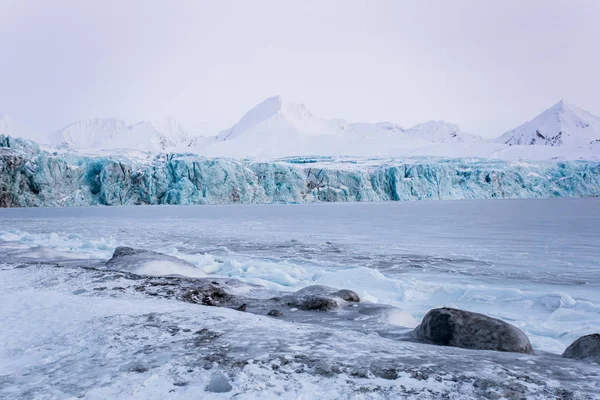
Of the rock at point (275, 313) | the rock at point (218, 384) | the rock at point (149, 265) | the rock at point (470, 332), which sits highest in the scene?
the rock at point (218, 384)

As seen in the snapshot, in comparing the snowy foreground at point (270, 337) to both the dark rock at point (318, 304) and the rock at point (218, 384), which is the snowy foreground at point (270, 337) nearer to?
the rock at point (218, 384)

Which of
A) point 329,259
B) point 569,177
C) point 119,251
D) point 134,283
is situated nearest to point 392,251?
point 329,259

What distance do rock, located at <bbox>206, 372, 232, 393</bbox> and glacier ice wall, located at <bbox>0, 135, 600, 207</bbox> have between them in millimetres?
55103

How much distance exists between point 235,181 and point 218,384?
56154 millimetres

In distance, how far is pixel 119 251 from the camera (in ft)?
35.1

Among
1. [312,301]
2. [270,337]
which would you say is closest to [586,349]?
[270,337]

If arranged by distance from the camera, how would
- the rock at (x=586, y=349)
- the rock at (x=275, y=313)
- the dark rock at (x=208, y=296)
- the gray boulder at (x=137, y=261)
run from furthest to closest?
the gray boulder at (x=137, y=261)
the dark rock at (x=208, y=296)
the rock at (x=275, y=313)
the rock at (x=586, y=349)

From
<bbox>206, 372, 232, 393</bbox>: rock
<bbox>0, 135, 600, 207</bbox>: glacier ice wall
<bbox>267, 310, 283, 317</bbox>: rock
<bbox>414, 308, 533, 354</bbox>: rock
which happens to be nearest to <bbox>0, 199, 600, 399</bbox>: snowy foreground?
<bbox>206, 372, 232, 393</bbox>: rock

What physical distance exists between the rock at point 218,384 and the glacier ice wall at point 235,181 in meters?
55.1

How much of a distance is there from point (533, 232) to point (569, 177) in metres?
55.5

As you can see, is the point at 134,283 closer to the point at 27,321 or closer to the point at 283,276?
the point at 27,321

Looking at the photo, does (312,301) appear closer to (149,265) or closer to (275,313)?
(275,313)

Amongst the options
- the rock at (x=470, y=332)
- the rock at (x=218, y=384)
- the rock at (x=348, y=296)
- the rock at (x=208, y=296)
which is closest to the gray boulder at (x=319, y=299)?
the rock at (x=348, y=296)

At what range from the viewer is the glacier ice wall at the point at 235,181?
54.0 metres
